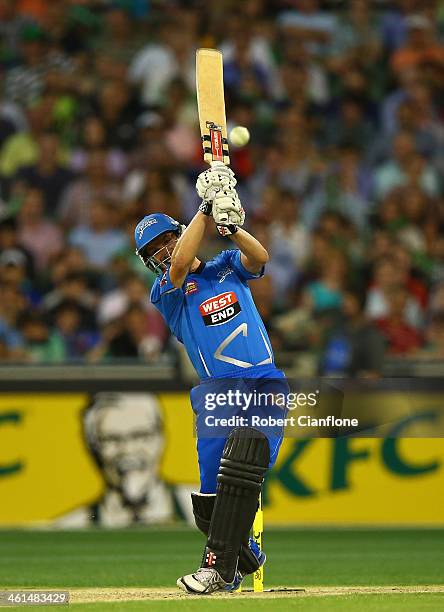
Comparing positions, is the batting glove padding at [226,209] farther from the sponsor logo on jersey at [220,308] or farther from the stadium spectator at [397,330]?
the stadium spectator at [397,330]

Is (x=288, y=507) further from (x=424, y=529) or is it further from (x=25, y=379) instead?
(x=25, y=379)

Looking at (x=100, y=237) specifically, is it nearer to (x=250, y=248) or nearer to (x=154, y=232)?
(x=154, y=232)

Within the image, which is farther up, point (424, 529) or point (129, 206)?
point (129, 206)

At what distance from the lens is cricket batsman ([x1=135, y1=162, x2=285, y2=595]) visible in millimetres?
6742

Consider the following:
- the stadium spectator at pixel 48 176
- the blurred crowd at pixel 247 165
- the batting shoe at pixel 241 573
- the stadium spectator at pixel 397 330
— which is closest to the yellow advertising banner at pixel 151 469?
the blurred crowd at pixel 247 165

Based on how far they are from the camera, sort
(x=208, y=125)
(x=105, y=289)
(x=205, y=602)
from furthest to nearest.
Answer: (x=105, y=289), (x=208, y=125), (x=205, y=602)

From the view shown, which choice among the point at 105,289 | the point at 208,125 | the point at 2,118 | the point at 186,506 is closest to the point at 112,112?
the point at 2,118

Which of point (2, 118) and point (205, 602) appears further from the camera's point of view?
point (2, 118)

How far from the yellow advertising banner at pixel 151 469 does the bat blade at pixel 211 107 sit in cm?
425

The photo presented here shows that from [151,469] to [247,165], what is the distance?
13.1 ft

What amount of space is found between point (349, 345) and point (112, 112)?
4193 mm

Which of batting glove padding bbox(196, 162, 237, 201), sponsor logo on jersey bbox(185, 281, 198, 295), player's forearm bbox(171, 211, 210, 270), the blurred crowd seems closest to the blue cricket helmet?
sponsor logo on jersey bbox(185, 281, 198, 295)

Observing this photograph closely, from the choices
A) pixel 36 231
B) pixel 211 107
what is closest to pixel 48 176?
pixel 36 231

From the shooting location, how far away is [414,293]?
42.3ft
